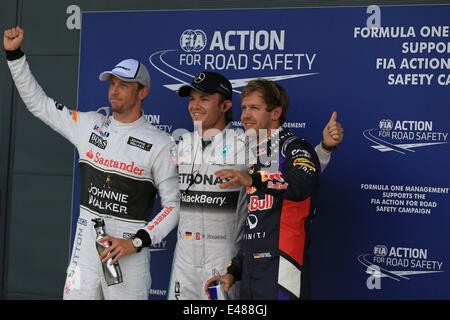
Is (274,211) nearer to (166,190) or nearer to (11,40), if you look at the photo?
(166,190)

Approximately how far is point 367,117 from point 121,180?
144cm

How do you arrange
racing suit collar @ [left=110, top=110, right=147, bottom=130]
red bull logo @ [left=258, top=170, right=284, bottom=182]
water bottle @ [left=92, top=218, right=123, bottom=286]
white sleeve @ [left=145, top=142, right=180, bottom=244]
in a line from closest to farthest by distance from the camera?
red bull logo @ [left=258, top=170, right=284, bottom=182], water bottle @ [left=92, top=218, right=123, bottom=286], white sleeve @ [left=145, top=142, right=180, bottom=244], racing suit collar @ [left=110, top=110, right=147, bottom=130]

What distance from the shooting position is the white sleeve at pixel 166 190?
2373mm

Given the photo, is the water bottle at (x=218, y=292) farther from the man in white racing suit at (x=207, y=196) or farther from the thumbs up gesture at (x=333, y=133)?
the thumbs up gesture at (x=333, y=133)

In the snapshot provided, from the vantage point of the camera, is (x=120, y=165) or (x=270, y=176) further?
(x=120, y=165)

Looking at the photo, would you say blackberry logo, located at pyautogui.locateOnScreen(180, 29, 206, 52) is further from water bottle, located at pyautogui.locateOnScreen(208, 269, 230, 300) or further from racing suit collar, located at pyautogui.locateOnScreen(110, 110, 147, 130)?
water bottle, located at pyautogui.locateOnScreen(208, 269, 230, 300)

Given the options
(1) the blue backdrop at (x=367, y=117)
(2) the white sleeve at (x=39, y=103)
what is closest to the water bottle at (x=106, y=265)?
(2) the white sleeve at (x=39, y=103)

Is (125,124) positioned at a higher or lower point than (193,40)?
lower

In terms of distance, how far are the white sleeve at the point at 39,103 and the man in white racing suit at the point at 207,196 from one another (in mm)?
594

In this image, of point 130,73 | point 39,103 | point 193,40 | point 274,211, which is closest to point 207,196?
point 274,211

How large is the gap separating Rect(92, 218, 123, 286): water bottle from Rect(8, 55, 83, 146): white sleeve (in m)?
0.53

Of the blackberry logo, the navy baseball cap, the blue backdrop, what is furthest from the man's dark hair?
the blackberry logo

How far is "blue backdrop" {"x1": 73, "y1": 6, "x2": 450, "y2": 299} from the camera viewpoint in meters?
2.82

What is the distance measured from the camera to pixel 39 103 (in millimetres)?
2525
